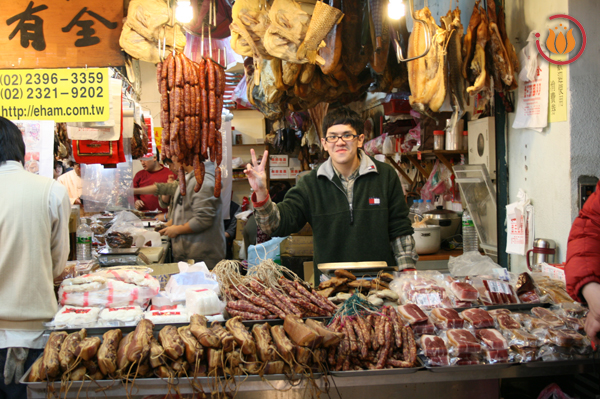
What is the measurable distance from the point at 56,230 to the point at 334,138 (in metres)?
1.69

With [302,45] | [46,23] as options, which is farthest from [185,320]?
[46,23]

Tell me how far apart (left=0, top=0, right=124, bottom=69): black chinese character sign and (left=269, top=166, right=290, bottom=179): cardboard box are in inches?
291

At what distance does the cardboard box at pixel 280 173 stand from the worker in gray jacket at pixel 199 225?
18.0 feet

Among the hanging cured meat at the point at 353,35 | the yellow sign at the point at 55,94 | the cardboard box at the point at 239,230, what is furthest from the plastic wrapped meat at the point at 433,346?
the cardboard box at the point at 239,230

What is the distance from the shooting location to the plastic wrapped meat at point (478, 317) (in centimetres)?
193

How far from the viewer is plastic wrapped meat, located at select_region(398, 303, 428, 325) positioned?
1923 millimetres

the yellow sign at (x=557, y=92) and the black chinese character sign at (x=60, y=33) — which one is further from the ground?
the black chinese character sign at (x=60, y=33)

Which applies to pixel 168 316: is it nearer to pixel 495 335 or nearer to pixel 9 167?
pixel 9 167

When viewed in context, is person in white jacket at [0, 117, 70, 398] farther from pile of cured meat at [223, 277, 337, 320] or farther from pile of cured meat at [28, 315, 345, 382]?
pile of cured meat at [223, 277, 337, 320]

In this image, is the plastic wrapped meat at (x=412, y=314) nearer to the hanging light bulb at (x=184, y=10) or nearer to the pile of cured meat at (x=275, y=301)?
the pile of cured meat at (x=275, y=301)

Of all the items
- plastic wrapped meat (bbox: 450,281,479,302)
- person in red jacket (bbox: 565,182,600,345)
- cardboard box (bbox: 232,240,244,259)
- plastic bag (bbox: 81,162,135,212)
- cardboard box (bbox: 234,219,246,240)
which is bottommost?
cardboard box (bbox: 232,240,244,259)

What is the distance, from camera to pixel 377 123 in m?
6.84

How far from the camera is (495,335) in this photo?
182 cm

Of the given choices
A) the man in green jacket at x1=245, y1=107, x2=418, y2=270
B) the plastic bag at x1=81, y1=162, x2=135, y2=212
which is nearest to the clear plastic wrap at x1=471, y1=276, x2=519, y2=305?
the man in green jacket at x1=245, y1=107, x2=418, y2=270
